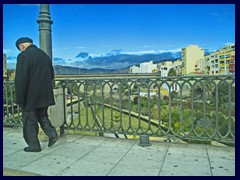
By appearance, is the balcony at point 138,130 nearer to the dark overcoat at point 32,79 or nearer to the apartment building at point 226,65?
the apartment building at point 226,65

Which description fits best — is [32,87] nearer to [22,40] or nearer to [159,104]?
[22,40]

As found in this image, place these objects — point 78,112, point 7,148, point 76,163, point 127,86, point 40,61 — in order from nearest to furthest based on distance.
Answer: point 76,163
point 40,61
point 7,148
point 127,86
point 78,112

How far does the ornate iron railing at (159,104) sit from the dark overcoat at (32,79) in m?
1.01

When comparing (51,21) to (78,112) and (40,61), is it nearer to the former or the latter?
(40,61)

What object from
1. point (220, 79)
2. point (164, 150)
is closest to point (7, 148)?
point (164, 150)

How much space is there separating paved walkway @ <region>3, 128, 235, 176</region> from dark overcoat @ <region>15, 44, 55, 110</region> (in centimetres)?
82

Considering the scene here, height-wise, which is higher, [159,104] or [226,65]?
Result: [226,65]

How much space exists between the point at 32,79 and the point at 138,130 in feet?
6.76

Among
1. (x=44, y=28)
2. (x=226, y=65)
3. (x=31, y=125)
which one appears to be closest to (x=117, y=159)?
(x=31, y=125)

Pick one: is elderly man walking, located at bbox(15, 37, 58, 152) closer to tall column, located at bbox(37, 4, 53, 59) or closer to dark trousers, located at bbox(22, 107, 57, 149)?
dark trousers, located at bbox(22, 107, 57, 149)

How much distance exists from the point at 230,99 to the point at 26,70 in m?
3.14

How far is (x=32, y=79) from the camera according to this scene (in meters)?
3.55
